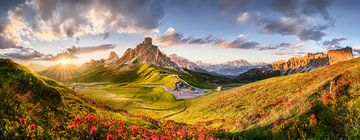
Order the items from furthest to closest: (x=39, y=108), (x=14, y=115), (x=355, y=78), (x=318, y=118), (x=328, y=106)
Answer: (x=355, y=78)
(x=328, y=106)
(x=318, y=118)
(x=39, y=108)
(x=14, y=115)

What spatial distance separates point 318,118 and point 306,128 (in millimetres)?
2251

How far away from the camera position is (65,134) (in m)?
13.2

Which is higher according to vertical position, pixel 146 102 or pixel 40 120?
pixel 40 120

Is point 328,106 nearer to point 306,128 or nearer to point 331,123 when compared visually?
point 331,123

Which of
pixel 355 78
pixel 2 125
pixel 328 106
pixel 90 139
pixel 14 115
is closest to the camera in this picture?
pixel 2 125

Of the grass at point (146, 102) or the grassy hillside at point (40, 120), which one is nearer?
the grassy hillside at point (40, 120)

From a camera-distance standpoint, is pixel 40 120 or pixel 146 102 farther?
pixel 146 102

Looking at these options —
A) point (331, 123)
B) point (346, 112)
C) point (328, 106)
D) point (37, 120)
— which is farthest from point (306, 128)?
point (37, 120)

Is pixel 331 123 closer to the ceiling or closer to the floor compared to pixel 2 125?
closer to the floor

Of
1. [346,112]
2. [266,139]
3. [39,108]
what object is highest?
[39,108]

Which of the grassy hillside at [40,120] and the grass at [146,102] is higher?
the grassy hillside at [40,120]

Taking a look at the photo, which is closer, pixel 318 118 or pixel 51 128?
pixel 51 128

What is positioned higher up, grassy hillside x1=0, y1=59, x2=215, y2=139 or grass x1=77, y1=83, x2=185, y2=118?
grassy hillside x1=0, y1=59, x2=215, y2=139

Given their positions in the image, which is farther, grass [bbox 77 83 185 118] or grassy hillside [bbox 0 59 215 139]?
grass [bbox 77 83 185 118]
